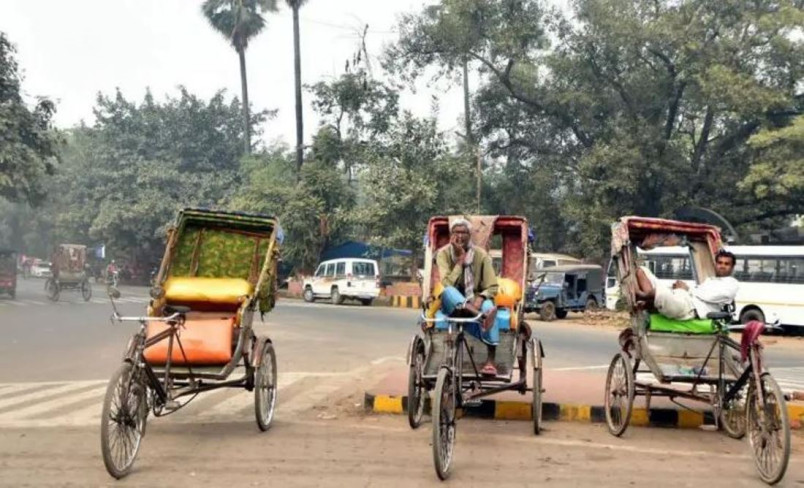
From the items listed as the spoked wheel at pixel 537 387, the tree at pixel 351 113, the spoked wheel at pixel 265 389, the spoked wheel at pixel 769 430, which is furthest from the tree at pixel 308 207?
the spoked wheel at pixel 769 430

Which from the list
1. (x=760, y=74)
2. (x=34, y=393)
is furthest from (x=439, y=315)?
(x=760, y=74)

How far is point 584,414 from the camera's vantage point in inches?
325

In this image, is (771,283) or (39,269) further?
(39,269)

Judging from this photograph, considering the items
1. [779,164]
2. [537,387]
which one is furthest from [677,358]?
[779,164]

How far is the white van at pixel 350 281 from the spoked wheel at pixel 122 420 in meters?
25.9

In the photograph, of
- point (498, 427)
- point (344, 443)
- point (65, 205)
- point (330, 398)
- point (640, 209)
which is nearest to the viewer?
point (344, 443)

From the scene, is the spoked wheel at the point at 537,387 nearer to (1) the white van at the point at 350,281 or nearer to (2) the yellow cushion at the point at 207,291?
(2) the yellow cushion at the point at 207,291

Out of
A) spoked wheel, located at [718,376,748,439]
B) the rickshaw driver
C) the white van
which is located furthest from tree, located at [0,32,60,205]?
spoked wheel, located at [718,376,748,439]

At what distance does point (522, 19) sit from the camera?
32312 millimetres

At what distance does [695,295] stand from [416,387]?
2764 millimetres

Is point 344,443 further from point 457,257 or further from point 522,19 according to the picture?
point 522,19

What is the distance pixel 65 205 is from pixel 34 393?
56.7m

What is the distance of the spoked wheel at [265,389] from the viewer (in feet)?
23.9

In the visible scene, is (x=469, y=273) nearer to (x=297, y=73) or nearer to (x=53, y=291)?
(x=53, y=291)
